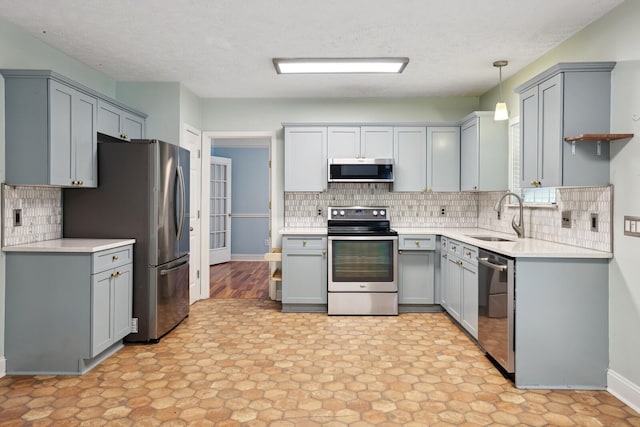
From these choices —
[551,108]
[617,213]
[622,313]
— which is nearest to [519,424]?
[622,313]

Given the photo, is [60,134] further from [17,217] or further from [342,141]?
[342,141]

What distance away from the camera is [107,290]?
10.2 ft

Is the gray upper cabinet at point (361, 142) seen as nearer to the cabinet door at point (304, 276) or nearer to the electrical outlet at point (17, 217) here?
the cabinet door at point (304, 276)

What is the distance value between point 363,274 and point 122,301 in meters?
2.33

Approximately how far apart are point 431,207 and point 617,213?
8.26 feet

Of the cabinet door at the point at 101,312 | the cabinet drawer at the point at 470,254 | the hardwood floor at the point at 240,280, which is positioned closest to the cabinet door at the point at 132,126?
the cabinet door at the point at 101,312

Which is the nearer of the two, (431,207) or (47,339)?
(47,339)

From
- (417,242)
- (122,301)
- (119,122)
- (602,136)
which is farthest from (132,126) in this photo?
(602,136)

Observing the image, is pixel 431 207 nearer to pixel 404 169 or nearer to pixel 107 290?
pixel 404 169

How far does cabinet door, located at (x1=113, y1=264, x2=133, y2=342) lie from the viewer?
10.7ft

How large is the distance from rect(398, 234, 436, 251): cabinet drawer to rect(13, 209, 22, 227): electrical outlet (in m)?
3.37

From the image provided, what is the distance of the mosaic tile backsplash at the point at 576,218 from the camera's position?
2.74 metres

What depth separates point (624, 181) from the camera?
2.57 meters

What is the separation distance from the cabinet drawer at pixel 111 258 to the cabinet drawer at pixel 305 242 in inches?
63.2
